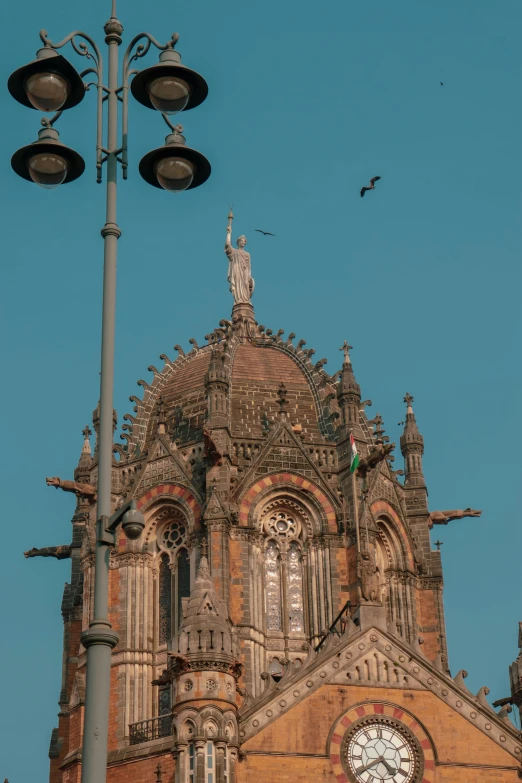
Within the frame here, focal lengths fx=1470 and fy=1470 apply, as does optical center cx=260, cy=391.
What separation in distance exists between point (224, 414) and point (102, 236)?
1141 inches

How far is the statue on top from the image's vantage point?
5881 centimetres

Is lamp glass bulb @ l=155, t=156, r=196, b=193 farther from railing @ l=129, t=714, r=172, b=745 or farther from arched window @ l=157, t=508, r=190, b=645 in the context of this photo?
arched window @ l=157, t=508, r=190, b=645

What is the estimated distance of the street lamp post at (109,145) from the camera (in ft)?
64.7

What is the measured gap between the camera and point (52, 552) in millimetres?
54125

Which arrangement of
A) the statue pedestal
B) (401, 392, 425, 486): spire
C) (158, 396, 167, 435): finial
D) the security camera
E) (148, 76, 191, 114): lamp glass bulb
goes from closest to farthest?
the security camera → (148, 76, 191, 114): lamp glass bulb → the statue pedestal → (158, 396, 167, 435): finial → (401, 392, 425, 486): spire

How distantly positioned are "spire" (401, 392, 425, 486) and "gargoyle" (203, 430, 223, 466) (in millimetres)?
8565

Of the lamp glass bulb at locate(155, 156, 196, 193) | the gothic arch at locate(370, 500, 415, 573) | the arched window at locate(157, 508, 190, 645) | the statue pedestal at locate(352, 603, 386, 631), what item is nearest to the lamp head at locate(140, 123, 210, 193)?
the lamp glass bulb at locate(155, 156, 196, 193)

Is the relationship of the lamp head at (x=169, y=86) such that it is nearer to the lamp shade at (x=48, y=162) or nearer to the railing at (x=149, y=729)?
the lamp shade at (x=48, y=162)

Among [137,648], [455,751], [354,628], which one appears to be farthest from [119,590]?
[455,751]

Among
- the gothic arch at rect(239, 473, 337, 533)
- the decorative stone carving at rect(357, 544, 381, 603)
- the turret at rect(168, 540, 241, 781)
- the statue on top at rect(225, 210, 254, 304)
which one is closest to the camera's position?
the turret at rect(168, 540, 241, 781)

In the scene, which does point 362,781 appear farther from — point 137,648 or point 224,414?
point 224,414

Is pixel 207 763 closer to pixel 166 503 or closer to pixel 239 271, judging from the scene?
pixel 166 503

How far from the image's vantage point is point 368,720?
3903 cm

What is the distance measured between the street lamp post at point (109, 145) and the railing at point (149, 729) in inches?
1012
